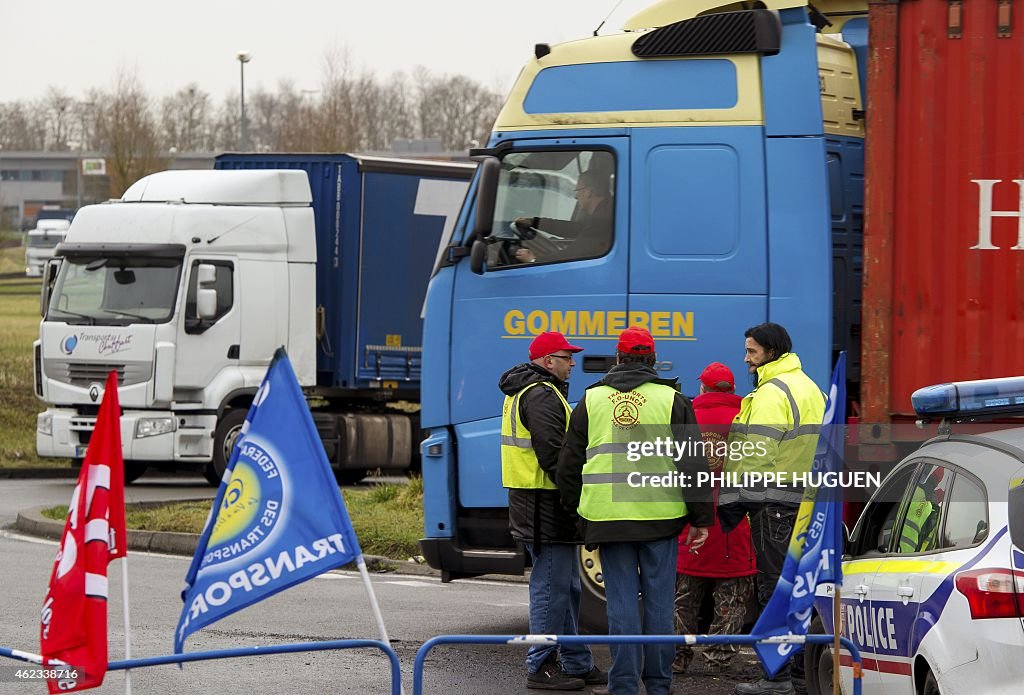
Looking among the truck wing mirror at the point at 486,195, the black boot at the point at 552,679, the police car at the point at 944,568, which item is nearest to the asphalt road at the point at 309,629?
the black boot at the point at 552,679

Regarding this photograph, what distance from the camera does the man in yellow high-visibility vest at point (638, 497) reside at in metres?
6.84

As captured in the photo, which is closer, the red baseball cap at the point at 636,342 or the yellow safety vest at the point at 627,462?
the yellow safety vest at the point at 627,462

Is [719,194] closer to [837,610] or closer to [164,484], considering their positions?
[837,610]

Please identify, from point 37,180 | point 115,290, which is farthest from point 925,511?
point 37,180

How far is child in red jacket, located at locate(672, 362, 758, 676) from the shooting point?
314 inches

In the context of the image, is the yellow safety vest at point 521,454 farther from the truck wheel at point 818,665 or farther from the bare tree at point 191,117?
the bare tree at point 191,117

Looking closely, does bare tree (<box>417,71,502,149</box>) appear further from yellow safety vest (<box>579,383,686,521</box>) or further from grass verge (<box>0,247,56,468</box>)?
yellow safety vest (<box>579,383,686,521</box>)

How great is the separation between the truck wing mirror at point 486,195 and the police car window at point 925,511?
11.2ft

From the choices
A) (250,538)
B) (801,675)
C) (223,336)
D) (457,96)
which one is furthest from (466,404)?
(457,96)

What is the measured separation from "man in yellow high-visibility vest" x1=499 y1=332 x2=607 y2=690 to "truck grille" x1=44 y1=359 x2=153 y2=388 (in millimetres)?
10608

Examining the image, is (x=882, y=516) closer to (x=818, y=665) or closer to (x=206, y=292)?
(x=818, y=665)

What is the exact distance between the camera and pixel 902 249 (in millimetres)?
8070

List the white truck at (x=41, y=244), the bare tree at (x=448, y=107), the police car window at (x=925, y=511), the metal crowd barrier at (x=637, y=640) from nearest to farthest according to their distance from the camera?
1. the metal crowd barrier at (x=637, y=640)
2. the police car window at (x=925, y=511)
3. the white truck at (x=41, y=244)
4. the bare tree at (x=448, y=107)

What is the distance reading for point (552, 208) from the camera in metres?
8.90
